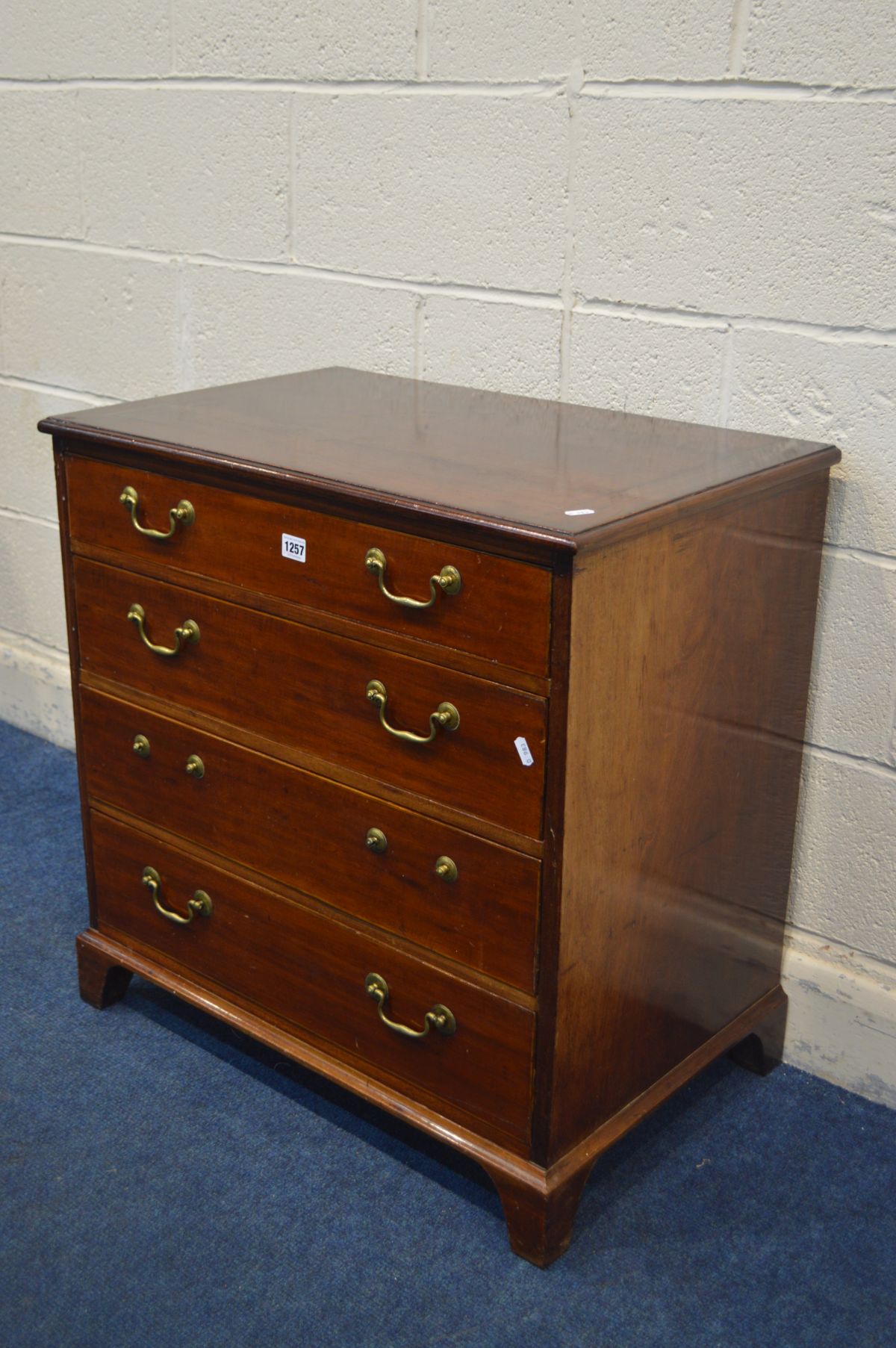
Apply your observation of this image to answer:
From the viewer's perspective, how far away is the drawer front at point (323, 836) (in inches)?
59.8

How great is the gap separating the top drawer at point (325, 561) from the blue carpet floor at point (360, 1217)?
0.71 metres

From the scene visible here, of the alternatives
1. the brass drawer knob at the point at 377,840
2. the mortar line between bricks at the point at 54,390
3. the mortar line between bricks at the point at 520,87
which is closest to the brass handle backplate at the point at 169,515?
the brass drawer knob at the point at 377,840

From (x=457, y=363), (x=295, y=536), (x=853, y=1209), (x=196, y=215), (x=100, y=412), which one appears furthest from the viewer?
(x=196, y=215)

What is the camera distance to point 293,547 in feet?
5.16

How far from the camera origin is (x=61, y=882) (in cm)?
239

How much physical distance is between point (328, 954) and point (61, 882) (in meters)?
0.83

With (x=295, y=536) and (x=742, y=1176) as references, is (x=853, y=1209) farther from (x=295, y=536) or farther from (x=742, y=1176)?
(x=295, y=536)

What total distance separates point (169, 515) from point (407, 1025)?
675mm

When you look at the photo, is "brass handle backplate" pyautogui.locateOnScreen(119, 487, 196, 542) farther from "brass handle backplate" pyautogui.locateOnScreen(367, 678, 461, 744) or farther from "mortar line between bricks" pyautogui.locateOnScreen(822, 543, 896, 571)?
"mortar line between bricks" pyautogui.locateOnScreen(822, 543, 896, 571)

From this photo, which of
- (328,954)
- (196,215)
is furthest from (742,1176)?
(196,215)

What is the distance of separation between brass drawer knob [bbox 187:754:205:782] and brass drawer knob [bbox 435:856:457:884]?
1.31 ft

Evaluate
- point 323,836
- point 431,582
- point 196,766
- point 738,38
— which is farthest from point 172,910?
point 738,38

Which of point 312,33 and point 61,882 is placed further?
point 61,882

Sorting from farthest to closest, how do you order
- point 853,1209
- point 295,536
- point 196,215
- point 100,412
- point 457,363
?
point 196,215
point 457,363
point 100,412
point 853,1209
point 295,536
